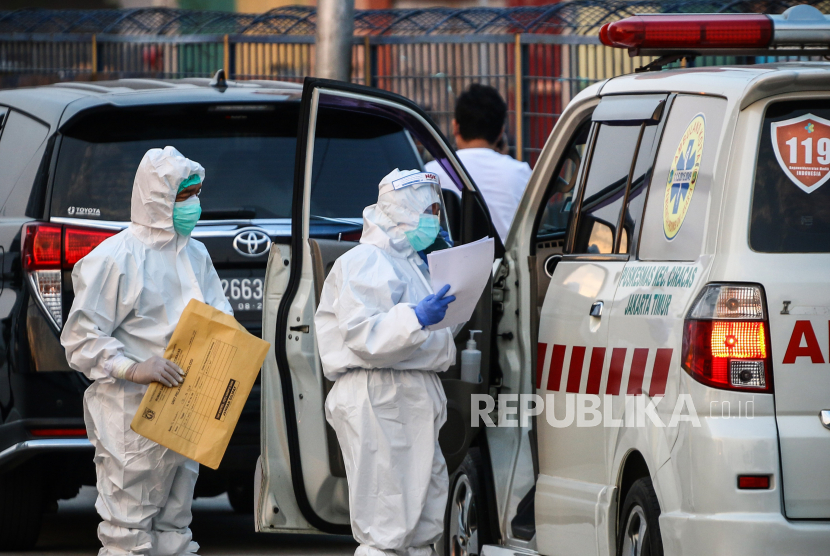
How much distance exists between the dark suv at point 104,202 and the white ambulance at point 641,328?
39 centimetres

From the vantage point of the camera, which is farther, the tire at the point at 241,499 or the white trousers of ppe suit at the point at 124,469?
the tire at the point at 241,499

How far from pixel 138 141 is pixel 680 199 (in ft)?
9.78

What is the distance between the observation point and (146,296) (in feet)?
17.7

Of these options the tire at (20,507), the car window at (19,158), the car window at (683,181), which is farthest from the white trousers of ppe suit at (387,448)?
the tire at (20,507)

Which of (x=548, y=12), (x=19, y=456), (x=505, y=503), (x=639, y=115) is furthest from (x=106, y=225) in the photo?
(x=548, y=12)

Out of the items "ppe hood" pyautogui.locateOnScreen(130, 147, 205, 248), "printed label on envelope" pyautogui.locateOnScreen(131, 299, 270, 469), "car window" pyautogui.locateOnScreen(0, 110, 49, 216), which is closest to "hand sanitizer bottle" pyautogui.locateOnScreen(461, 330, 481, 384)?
"printed label on envelope" pyautogui.locateOnScreen(131, 299, 270, 469)

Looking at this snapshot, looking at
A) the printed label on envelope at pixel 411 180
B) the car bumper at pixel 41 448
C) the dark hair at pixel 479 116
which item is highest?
the dark hair at pixel 479 116

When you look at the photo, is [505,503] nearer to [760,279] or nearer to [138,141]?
[760,279]

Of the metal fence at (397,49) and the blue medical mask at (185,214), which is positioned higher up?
the metal fence at (397,49)

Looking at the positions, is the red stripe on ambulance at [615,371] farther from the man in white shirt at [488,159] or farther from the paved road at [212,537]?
the paved road at [212,537]

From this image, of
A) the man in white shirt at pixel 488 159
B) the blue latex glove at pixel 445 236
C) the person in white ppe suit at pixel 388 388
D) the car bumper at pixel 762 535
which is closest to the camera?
the car bumper at pixel 762 535

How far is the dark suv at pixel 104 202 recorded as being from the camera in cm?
595

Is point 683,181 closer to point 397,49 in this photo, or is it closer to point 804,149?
point 804,149

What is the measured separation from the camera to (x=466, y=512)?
5.82 meters
